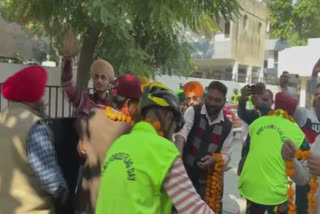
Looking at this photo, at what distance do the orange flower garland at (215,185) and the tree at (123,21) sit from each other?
4.85 ft

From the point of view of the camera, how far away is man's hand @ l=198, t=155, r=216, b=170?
11.4ft

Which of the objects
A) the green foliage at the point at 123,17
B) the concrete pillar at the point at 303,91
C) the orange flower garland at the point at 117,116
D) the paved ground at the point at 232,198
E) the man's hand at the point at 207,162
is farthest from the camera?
the concrete pillar at the point at 303,91

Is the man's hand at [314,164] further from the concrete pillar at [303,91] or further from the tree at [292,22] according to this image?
the tree at [292,22]

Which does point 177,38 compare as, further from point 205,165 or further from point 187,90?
point 205,165

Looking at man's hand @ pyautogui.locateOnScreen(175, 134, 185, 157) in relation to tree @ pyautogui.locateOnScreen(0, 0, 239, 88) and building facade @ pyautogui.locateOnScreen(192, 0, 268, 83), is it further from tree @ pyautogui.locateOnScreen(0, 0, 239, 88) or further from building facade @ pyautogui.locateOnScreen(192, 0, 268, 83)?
building facade @ pyautogui.locateOnScreen(192, 0, 268, 83)

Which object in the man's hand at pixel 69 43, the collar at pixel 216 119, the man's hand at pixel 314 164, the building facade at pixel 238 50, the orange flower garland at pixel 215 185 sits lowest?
the orange flower garland at pixel 215 185

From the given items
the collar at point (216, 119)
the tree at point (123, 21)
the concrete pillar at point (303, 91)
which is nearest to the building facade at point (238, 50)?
the concrete pillar at point (303, 91)

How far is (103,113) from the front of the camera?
287 cm

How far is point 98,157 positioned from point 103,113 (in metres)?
0.32

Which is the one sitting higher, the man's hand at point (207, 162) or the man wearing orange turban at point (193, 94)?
the man wearing orange turban at point (193, 94)

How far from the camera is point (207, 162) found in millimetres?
3457

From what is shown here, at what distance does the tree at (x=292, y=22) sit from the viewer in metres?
26.4

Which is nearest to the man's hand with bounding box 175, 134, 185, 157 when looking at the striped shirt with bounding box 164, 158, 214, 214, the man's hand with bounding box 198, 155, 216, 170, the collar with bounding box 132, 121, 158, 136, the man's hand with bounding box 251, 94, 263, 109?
the man's hand with bounding box 198, 155, 216, 170

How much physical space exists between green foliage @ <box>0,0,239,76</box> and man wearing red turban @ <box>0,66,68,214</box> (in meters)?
1.33
